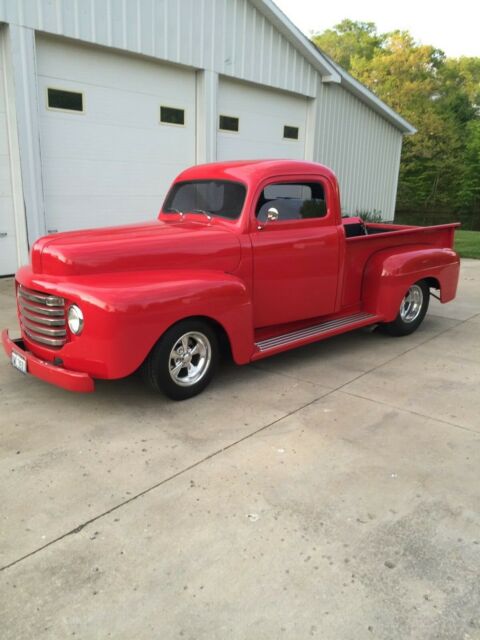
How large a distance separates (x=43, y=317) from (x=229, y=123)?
8.40 metres

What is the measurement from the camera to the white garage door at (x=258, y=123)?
36.5 ft

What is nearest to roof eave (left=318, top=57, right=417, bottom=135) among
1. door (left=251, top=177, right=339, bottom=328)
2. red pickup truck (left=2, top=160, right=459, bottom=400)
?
red pickup truck (left=2, top=160, right=459, bottom=400)

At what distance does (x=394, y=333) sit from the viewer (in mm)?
6328

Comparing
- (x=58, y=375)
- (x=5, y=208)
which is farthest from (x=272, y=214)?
(x=5, y=208)

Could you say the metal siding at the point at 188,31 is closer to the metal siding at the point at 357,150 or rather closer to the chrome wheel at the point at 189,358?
the metal siding at the point at 357,150

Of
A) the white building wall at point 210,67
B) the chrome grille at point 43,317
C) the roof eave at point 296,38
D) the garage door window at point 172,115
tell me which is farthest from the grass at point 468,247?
the chrome grille at point 43,317

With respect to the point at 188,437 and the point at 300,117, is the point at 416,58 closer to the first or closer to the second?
the point at 300,117

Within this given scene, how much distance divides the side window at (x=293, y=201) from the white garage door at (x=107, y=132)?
17.0ft

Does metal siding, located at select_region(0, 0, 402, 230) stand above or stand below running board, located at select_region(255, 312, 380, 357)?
above

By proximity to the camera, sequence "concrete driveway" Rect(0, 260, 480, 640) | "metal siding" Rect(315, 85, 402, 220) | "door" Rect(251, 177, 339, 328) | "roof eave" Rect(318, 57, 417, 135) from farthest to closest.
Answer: "metal siding" Rect(315, 85, 402, 220) < "roof eave" Rect(318, 57, 417, 135) < "door" Rect(251, 177, 339, 328) < "concrete driveway" Rect(0, 260, 480, 640)

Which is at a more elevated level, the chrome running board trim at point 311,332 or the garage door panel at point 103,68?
the garage door panel at point 103,68

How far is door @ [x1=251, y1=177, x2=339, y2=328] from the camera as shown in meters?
4.86

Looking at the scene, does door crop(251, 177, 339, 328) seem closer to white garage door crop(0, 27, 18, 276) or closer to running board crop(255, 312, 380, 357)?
running board crop(255, 312, 380, 357)

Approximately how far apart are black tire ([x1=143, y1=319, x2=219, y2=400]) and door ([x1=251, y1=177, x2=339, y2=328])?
679 millimetres
